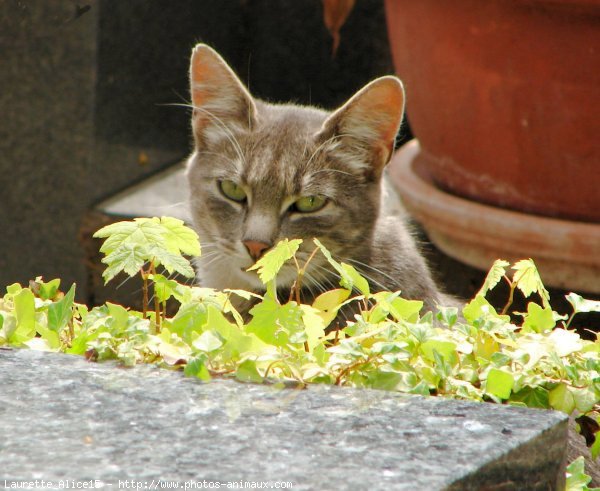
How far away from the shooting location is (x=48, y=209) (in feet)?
12.7

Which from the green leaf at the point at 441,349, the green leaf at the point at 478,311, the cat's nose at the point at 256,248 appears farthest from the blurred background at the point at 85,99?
the green leaf at the point at 441,349

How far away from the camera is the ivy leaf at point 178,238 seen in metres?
1.52

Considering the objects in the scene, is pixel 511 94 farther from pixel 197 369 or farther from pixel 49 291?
pixel 197 369

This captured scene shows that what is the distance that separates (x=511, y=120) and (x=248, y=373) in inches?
81.1

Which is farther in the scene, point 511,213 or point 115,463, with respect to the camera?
point 511,213

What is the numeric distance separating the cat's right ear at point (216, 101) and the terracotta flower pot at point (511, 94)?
0.88 meters

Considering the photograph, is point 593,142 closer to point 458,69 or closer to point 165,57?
point 458,69

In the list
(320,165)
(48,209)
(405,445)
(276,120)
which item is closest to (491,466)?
(405,445)

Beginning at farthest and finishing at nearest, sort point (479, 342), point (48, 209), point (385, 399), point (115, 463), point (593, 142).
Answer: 1. point (48, 209)
2. point (593, 142)
3. point (479, 342)
4. point (385, 399)
5. point (115, 463)

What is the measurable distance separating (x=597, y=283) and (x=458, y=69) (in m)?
0.82

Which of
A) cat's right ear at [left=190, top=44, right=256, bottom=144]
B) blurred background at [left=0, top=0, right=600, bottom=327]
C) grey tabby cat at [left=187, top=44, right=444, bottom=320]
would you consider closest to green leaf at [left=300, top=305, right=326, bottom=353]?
grey tabby cat at [left=187, top=44, right=444, bottom=320]

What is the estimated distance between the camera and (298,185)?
255cm

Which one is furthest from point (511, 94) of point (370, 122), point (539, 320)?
point (539, 320)

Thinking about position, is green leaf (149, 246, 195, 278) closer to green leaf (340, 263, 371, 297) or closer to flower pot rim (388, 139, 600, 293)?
green leaf (340, 263, 371, 297)
